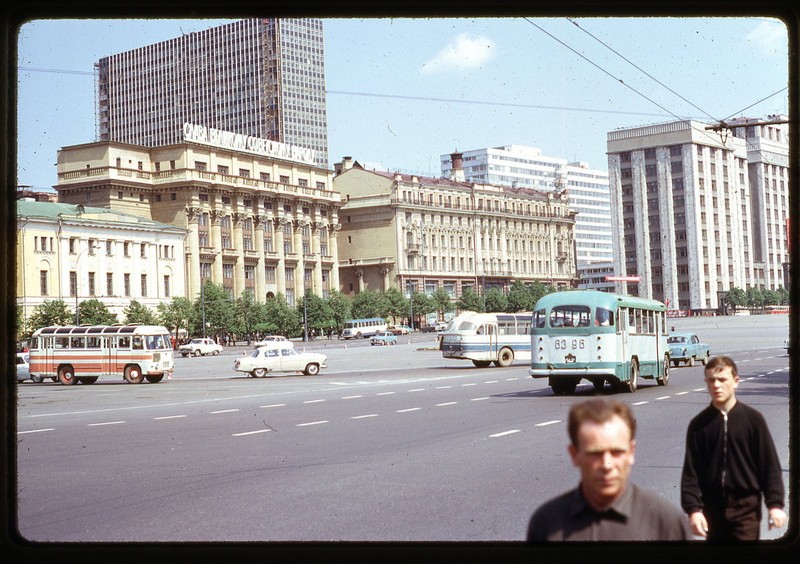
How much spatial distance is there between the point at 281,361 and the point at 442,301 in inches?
766

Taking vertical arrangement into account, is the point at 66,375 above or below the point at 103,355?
below

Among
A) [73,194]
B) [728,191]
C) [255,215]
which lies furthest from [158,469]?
[255,215]

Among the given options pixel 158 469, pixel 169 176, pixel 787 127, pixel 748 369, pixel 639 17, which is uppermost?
pixel 169 176

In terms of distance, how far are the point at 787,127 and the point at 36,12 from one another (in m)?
2.61

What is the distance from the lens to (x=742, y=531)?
295cm

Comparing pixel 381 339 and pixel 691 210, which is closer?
pixel 691 210

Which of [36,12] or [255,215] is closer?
[36,12]

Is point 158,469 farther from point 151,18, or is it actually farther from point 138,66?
point 151,18

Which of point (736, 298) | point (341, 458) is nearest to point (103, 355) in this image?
point (341, 458)

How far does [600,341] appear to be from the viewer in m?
5.78

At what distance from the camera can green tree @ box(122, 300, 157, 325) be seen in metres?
27.1

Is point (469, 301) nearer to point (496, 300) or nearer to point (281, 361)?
point (496, 300)

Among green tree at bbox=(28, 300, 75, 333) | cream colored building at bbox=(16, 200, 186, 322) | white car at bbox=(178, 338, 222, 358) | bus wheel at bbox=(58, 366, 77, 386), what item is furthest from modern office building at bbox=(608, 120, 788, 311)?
white car at bbox=(178, 338, 222, 358)

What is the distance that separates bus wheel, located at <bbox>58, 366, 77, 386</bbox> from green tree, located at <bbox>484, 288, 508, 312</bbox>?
1953cm
